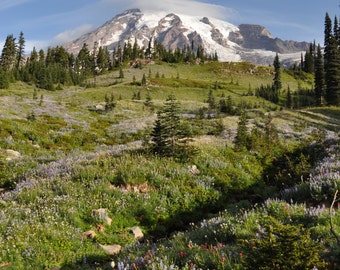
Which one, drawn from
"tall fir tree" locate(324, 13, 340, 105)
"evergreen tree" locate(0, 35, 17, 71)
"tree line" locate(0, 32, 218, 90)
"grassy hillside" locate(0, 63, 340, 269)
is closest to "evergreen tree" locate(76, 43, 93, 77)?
"tree line" locate(0, 32, 218, 90)

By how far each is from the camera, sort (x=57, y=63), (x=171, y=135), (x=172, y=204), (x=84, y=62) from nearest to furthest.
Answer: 1. (x=172, y=204)
2. (x=171, y=135)
3. (x=57, y=63)
4. (x=84, y=62)

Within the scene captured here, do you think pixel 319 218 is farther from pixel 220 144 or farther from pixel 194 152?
pixel 220 144

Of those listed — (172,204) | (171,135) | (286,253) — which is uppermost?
(171,135)

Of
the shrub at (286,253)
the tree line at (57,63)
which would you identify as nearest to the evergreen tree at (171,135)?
the shrub at (286,253)

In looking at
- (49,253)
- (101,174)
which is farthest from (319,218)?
(101,174)

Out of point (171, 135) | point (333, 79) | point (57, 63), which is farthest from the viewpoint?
point (57, 63)

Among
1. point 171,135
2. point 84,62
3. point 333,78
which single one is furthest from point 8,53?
point 171,135

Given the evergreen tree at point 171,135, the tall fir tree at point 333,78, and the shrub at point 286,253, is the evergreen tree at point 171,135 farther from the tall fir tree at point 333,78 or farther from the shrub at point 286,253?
the tall fir tree at point 333,78

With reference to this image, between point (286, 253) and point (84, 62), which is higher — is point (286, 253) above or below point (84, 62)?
below

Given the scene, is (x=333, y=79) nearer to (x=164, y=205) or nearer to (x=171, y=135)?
(x=171, y=135)

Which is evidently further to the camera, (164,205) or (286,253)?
(164,205)

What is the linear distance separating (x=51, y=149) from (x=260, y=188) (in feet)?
48.5

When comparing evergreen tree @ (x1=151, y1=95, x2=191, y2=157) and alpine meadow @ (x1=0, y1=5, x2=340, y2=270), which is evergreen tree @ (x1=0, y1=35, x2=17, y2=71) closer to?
alpine meadow @ (x1=0, y1=5, x2=340, y2=270)

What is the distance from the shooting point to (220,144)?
17094 mm
